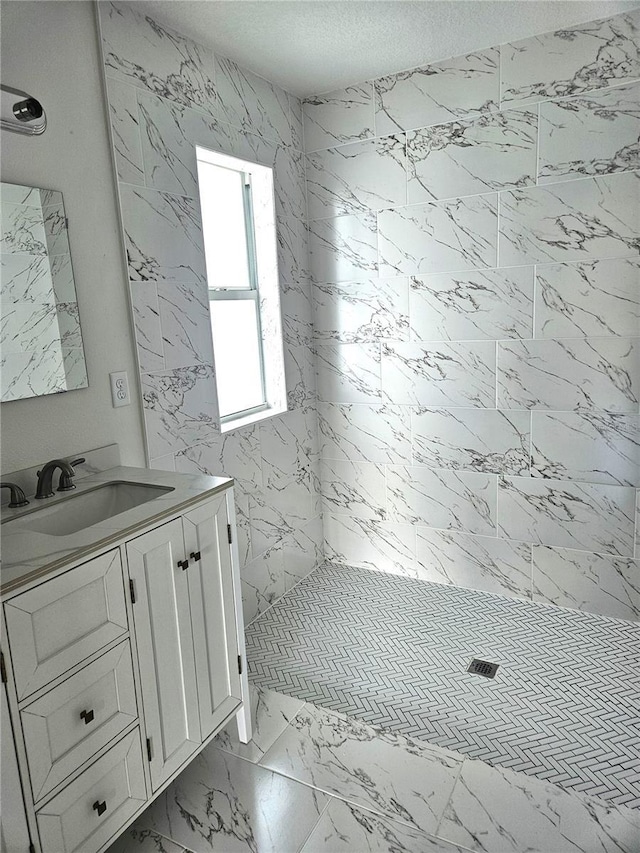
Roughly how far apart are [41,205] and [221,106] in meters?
1.11

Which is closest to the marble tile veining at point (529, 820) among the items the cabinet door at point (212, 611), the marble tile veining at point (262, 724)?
the marble tile veining at point (262, 724)

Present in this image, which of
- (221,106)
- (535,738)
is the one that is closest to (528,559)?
(535,738)

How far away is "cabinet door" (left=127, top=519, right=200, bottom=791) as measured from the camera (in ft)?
5.23

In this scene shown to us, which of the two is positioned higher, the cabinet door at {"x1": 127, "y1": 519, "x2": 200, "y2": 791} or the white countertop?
the white countertop

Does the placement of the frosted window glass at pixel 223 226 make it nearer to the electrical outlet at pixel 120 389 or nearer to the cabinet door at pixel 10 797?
the electrical outlet at pixel 120 389

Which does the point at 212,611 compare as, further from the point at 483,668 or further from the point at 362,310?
the point at 362,310

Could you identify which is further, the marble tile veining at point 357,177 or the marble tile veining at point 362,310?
the marble tile veining at point 362,310

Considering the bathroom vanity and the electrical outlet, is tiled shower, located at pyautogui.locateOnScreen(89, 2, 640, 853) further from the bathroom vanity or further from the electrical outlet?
the bathroom vanity

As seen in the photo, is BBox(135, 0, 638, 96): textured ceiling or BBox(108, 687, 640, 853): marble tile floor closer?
BBox(108, 687, 640, 853): marble tile floor

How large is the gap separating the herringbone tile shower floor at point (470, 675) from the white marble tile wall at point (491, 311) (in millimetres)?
220

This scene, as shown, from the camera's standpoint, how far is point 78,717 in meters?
1.41

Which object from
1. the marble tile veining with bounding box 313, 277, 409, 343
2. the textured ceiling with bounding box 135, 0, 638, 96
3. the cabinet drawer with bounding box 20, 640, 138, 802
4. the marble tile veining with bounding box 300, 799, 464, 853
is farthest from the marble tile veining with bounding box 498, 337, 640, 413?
the cabinet drawer with bounding box 20, 640, 138, 802

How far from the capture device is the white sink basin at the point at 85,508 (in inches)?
66.9

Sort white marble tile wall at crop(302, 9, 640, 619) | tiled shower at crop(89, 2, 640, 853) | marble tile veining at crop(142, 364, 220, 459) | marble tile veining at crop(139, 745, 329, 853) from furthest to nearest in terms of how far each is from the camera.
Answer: white marble tile wall at crop(302, 9, 640, 619) < marble tile veining at crop(142, 364, 220, 459) < tiled shower at crop(89, 2, 640, 853) < marble tile veining at crop(139, 745, 329, 853)
